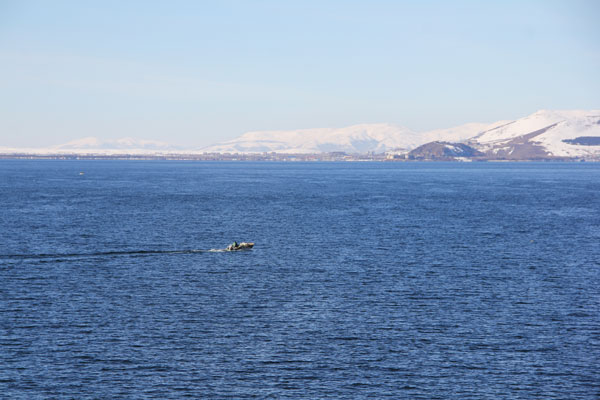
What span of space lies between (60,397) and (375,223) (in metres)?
103

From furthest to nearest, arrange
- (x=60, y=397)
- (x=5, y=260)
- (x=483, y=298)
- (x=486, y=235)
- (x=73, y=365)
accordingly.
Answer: (x=486, y=235)
(x=5, y=260)
(x=483, y=298)
(x=73, y=365)
(x=60, y=397)

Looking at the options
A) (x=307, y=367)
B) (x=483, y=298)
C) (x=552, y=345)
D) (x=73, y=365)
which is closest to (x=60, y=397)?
(x=73, y=365)

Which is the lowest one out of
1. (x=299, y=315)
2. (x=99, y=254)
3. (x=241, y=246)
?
(x=299, y=315)

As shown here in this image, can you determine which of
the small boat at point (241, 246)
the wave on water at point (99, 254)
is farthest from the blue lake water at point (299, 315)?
the small boat at point (241, 246)

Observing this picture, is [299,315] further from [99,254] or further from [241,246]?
[99,254]

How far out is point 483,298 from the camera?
71.8 m

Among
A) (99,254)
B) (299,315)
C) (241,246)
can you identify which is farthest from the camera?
(241,246)

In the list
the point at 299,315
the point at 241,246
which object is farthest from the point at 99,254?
the point at 299,315

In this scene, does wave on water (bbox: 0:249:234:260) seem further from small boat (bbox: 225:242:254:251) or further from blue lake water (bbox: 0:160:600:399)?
small boat (bbox: 225:242:254:251)

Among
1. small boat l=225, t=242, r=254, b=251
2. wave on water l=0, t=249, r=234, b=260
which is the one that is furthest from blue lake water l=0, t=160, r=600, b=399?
small boat l=225, t=242, r=254, b=251

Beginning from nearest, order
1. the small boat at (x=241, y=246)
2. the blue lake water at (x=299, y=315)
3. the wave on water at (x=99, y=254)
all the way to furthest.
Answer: the blue lake water at (x=299, y=315)
the wave on water at (x=99, y=254)
the small boat at (x=241, y=246)

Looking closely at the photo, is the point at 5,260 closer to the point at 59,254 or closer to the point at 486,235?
the point at 59,254

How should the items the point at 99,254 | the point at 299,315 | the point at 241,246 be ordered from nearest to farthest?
1. the point at 299,315
2. the point at 99,254
3. the point at 241,246

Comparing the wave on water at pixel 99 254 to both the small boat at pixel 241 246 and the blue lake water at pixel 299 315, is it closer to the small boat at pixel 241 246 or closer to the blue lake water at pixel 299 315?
the blue lake water at pixel 299 315
